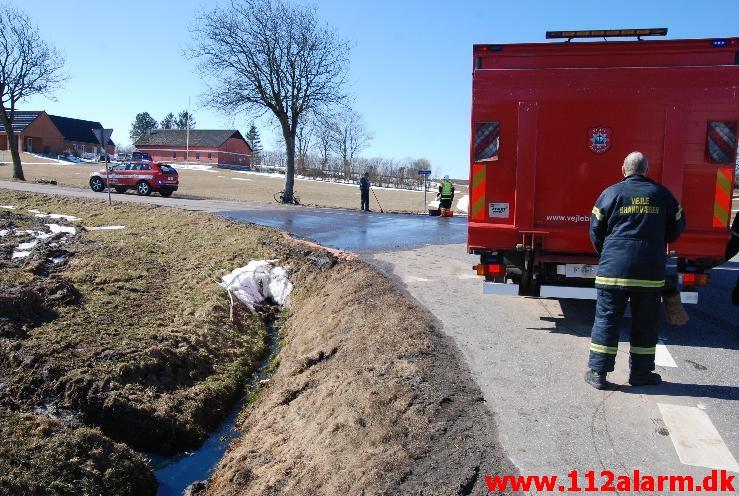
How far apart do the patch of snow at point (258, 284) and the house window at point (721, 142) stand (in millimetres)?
6689

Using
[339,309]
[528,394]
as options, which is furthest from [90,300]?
[528,394]

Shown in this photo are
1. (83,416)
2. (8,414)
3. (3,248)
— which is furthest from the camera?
(3,248)

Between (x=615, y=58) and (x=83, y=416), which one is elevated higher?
(x=615, y=58)

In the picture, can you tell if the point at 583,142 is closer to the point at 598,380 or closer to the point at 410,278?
the point at 598,380

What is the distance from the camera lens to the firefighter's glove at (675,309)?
5.07 metres

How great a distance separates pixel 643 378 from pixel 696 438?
2.80 ft

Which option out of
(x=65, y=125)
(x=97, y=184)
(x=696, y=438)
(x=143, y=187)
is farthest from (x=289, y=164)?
(x=65, y=125)

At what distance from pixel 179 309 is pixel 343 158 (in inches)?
3397

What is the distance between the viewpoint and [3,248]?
40.1 feet

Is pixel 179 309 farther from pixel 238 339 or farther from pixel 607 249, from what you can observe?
pixel 607 249

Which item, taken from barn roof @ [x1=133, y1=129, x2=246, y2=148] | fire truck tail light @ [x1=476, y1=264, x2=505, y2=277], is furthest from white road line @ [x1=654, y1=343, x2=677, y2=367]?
barn roof @ [x1=133, y1=129, x2=246, y2=148]

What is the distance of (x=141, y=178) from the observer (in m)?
27.4

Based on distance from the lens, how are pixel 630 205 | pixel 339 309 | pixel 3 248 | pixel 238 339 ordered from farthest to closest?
pixel 3 248
pixel 238 339
pixel 339 309
pixel 630 205

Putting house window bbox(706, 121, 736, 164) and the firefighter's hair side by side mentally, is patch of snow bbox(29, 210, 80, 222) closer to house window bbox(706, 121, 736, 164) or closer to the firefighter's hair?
the firefighter's hair
